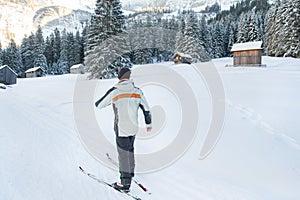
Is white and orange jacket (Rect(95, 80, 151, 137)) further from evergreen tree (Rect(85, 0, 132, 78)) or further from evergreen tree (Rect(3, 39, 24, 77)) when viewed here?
evergreen tree (Rect(3, 39, 24, 77))

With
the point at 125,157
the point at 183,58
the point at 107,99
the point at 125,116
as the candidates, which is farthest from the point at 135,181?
the point at 183,58

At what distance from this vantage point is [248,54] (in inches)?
1125

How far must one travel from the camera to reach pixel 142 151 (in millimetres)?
5242

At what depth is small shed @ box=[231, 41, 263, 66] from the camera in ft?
90.8

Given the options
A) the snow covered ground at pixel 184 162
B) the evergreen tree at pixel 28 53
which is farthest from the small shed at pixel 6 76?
the evergreen tree at pixel 28 53

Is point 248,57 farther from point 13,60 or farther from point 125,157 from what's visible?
point 13,60

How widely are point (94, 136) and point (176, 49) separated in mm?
40384

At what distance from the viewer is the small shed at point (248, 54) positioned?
27.7 m

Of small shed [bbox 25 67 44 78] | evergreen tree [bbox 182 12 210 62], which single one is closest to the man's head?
evergreen tree [bbox 182 12 210 62]

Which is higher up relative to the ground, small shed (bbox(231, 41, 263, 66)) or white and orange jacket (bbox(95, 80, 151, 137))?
small shed (bbox(231, 41, 263, 66))

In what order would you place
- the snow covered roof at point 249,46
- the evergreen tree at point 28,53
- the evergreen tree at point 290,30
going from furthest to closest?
the evergreen tree at point 28,53
the evergreen tree at point 290,30
the snow covered roof at point 249,46

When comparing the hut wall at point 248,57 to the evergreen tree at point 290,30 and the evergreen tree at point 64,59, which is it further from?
the evergreen tree at point 64,59

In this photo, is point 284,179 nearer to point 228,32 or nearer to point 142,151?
point 142,151

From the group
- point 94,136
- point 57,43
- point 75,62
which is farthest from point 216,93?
point 57,43
